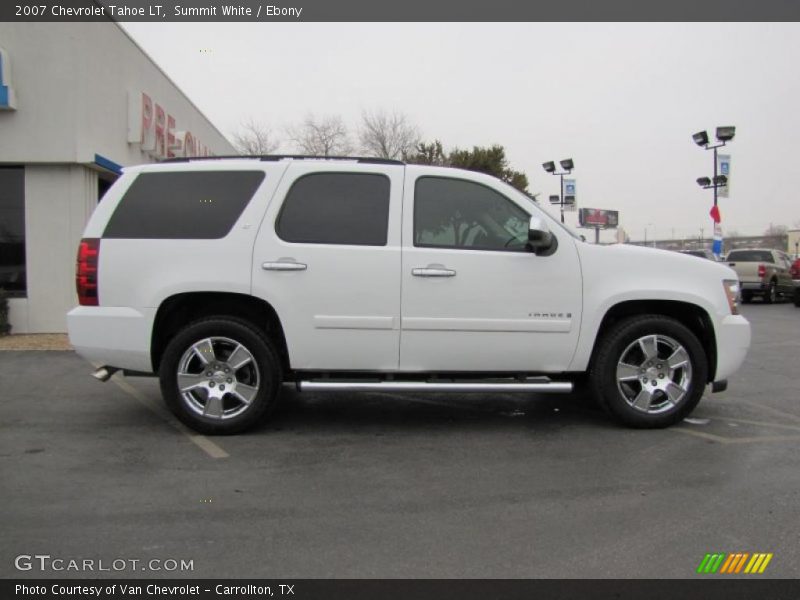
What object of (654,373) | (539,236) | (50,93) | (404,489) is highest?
(50,93)

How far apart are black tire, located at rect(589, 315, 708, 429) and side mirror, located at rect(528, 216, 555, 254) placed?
88cm

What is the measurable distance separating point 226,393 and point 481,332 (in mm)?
2011

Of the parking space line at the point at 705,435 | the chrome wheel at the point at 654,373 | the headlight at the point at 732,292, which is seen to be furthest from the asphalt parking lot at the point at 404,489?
the headlight at the point at 732,292

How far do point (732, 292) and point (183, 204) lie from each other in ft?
14.6

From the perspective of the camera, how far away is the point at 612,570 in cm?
288

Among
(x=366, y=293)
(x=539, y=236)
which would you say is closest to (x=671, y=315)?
(x=539, y=236)

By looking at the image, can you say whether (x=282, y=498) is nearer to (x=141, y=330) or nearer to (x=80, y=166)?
(x=141, y=330)

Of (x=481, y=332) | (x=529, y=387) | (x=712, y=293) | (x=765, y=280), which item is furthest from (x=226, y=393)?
(x=765, y=280)

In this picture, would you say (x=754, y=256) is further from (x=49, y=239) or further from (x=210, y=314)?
(x=210, y=314)

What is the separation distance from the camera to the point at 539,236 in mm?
4645

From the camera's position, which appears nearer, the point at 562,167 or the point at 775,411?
the point at 775,411

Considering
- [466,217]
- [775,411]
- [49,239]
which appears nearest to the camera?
[466,217]

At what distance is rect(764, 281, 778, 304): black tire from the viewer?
2023 cm
